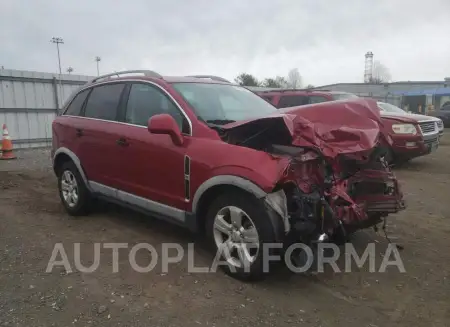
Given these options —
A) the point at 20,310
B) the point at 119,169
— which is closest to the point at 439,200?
the point at 119,169

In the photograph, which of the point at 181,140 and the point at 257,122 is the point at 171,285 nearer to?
the point at 181,140

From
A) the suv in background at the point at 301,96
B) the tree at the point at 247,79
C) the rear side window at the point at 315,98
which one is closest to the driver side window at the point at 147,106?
the suv in background at the point at 301,96

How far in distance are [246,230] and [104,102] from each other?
2575 mm

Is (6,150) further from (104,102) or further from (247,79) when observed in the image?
(247,79)

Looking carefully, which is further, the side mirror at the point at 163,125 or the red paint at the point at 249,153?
the side mirror at the point at 163,125

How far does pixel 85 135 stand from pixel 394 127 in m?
6.34

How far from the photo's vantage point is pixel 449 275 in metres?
3.59

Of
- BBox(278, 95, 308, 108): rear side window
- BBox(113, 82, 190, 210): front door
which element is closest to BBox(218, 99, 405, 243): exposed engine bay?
BBox(113, 82, 190, 210): front door

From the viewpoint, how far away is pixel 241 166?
10.6 feet

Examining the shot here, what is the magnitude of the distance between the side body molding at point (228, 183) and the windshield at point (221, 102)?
0.67 metres

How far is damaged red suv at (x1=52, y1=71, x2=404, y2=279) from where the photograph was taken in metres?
3.17

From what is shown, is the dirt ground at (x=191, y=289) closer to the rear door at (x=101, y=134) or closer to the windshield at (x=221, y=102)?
the rear door at (x=101, y=134)

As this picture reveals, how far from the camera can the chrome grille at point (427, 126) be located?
8.41 metres

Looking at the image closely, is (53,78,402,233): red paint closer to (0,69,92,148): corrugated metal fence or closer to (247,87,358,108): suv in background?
(247,87,358,108): suv in background
